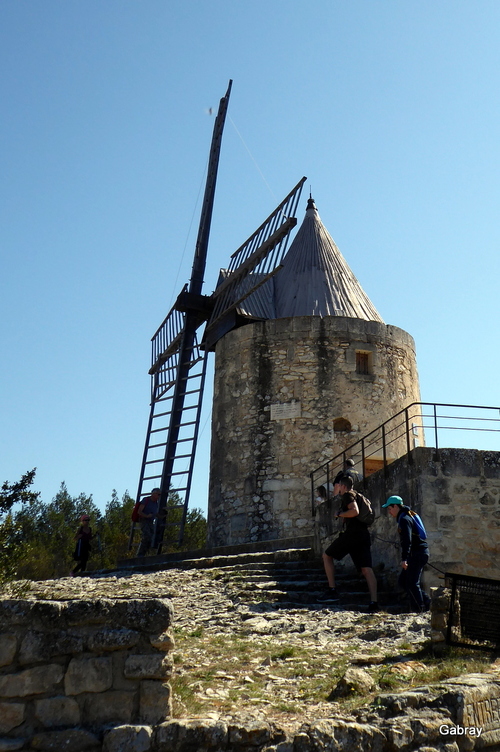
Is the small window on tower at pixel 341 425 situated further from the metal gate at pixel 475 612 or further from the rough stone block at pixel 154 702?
the rough stone block at pixel 154 702

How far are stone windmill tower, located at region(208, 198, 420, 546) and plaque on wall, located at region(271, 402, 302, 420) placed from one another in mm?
18

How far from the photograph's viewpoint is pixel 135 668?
147 inches

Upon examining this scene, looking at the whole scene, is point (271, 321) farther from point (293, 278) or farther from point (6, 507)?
point (6, 507)

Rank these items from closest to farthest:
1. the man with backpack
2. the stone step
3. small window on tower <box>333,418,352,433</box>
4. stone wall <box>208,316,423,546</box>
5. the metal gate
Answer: the metal gate
the man with backpack
the stone step
stone wall <box>208,316,423,546</box>
small window on tower <box>333,418,352,433</box>

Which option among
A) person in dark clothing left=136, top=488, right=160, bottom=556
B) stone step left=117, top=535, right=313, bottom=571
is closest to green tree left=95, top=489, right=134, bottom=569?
person in dark clothing left=136, top=488, right=160, bottom=556

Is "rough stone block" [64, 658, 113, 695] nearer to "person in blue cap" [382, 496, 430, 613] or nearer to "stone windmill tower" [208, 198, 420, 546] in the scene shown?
"person in blue cap" [382, 496, 430, 613]

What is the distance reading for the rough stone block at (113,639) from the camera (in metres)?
3.73

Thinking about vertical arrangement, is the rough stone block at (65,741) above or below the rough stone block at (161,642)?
below

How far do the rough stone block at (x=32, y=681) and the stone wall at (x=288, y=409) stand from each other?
9821 mm

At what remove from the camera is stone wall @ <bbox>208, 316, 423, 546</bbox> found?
13664 millimetres

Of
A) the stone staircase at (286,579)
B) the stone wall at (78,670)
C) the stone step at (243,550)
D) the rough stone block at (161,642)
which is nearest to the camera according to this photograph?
the stone wall at (78,670)

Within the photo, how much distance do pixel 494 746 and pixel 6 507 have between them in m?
6.54

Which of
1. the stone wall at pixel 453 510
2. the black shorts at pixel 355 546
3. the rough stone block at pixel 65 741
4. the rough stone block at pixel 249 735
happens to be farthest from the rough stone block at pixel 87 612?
the stone wall at pixel 453 510

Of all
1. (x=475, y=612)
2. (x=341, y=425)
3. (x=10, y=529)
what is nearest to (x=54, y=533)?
(x=341, y=425)
